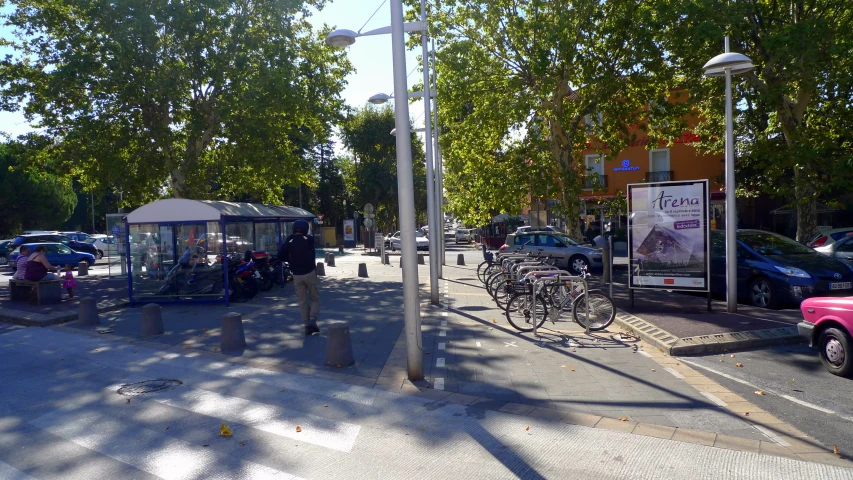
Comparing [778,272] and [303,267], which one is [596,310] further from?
[303,267]

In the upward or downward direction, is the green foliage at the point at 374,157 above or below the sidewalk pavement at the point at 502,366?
above

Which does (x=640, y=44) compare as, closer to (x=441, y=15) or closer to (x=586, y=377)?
(x=441, y=15)

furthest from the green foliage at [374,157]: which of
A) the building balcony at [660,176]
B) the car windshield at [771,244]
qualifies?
the car windshield at [771,244]

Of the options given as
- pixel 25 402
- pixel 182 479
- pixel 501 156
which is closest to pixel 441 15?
pixel 501 156

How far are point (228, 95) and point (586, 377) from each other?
660 inches

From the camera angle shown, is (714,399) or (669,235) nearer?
(714,399)

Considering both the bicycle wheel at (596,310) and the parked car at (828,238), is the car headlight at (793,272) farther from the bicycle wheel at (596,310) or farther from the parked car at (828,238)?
the parked car at (828,238)

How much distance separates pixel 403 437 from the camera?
5.52 m

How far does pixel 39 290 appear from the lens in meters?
14.5

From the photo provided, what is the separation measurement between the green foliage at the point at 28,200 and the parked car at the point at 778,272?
4313 cm

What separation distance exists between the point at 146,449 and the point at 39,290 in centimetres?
1141

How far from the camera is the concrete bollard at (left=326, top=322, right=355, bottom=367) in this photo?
8.18 metres

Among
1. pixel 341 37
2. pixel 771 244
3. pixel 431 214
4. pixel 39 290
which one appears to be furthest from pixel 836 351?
pixel 39 290

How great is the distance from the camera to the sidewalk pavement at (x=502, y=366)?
579cm
